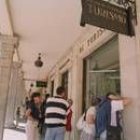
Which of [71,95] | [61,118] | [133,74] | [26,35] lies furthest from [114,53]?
[26,35]

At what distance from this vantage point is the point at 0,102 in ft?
22.1

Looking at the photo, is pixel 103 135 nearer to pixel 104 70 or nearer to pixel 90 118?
pixel 90 118

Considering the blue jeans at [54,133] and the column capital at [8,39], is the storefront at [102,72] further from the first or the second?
the column capital at [8,39]

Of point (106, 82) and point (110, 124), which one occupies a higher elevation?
point (106, 82)

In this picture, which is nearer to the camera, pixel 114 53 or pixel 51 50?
pixel 114 53

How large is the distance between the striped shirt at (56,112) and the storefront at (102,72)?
3.74ft

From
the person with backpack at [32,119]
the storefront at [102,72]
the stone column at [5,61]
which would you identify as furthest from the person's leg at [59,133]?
the stone column at [5,61]

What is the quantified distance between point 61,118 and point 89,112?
0.54 meters

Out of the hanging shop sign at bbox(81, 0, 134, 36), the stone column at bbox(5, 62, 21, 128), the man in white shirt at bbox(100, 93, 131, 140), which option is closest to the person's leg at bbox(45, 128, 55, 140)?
the man in white shirt at bbox(100, 93, 131, 140)

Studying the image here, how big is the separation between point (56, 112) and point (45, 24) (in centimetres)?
278

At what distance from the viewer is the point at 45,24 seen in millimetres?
6082

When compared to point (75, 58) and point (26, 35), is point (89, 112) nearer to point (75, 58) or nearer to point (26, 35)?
point (75, 58)

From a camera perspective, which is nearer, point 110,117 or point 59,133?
point 110,117

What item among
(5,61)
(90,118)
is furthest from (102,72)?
(5,61)
